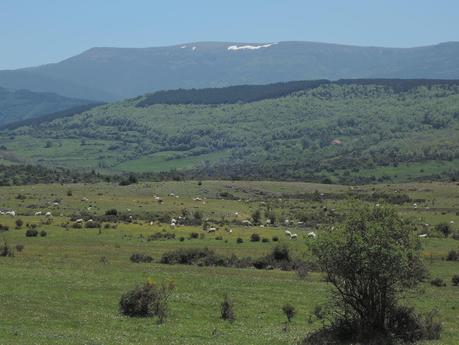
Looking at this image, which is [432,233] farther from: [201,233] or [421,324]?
[421,324]

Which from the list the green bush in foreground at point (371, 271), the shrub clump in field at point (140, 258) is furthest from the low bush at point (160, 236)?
the green bush in foreground at point (371, 271)

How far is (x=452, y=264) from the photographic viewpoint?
5425 centimetres

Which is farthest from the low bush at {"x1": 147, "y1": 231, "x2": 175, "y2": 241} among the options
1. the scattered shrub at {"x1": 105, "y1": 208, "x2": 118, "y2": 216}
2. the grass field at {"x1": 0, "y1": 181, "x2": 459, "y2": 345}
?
the scattered shrub at {"x1": 105, "y1": 208, "x2": 118, "y2": 216}

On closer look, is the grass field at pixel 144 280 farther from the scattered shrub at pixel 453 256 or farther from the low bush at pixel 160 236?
A: the scattered shrub at pixel 453 256

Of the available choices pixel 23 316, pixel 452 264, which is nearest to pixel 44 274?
pixel 23 316

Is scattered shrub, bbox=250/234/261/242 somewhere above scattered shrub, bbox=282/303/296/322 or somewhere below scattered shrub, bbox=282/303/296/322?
below

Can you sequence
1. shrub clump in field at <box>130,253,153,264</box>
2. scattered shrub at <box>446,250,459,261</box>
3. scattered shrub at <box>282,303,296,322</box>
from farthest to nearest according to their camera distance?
scattered shrub at <box>446,250,459,261</box> → shrub clump in field at <box>130,253,153,264</box> → scattered shrub at <box>282,303,296,322</box>

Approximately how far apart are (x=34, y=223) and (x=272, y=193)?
211ft

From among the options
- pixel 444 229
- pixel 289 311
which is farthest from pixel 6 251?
pixel 444 229

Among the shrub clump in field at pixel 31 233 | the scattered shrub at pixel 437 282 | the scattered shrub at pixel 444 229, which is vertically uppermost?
the shrub clump in field at pixel 31 233

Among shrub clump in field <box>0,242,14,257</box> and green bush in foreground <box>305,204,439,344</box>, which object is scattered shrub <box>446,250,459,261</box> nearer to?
green bush in foreground <box>305,204,439,344</box>

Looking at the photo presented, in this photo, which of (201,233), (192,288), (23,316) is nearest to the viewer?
(23,316)

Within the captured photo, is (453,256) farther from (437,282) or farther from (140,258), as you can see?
(140,258)

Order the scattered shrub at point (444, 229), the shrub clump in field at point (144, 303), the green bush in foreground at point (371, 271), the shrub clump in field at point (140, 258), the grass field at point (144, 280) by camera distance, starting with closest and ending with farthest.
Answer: the green bush in foreground at point (371, 271)
the grass field at point (144, 280)
the shrub clump in field at point (144, 303)
the shrub clump in field at point (140, 258)
the scattered shrub at point (444, 229)
